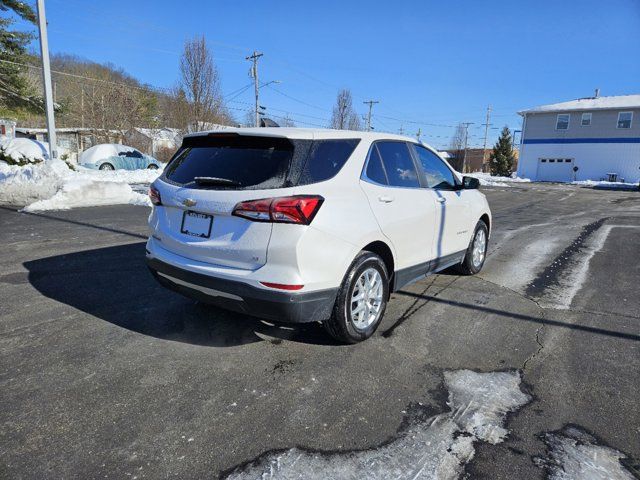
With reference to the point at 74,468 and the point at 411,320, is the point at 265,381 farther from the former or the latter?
the point at 411,320

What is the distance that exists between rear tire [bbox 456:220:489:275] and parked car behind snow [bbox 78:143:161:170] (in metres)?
23.4

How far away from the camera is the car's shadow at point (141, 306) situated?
3.71 m

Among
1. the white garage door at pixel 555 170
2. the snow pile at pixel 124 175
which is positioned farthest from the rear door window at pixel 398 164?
the white garage door at pixel 555 170

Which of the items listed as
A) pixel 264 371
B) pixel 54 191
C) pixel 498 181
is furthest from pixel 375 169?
pixel 498 181

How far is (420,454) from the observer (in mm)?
2303


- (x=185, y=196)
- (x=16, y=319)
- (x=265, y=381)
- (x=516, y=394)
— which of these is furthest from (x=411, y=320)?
(x=16, y=319)

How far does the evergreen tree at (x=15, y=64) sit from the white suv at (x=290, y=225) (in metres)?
25.1

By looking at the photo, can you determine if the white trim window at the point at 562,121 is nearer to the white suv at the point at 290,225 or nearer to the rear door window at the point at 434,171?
the rear door window at the point at 434,171

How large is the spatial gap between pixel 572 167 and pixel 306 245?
146ft

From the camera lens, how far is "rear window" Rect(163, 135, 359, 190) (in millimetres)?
3055

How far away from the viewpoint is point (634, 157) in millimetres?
36938

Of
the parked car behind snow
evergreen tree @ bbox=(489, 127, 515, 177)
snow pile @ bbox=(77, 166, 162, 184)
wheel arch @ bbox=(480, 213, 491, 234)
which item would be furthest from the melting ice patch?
evergreen tree @ bbox=(489, 127, 515, 177)

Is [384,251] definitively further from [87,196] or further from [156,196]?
[87,196]

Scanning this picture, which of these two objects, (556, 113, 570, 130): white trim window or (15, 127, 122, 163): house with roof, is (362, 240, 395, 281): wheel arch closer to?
(15, 127, 122, 163): house with roof
